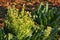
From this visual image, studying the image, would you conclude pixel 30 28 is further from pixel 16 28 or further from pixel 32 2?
pixel 32 2

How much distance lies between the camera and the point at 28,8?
6.29 meters

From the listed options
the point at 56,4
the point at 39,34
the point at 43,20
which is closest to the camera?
the point at 39,34

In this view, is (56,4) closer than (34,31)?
No

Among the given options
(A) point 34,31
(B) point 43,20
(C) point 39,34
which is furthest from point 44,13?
(C) point 39,34

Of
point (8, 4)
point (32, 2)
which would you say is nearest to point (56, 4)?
point (32, 2)

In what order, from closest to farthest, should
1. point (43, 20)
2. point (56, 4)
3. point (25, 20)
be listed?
point (25, 20) → point (43, 20) → point (56, 4)

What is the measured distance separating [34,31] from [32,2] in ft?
7.62

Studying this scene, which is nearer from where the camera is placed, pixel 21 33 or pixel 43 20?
pixel 21 33

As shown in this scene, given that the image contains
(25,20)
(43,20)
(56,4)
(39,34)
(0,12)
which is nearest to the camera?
(39,34)

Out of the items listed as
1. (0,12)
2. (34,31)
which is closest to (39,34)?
(34,31)

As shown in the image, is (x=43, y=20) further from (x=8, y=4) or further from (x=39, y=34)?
(x=8, y=4)

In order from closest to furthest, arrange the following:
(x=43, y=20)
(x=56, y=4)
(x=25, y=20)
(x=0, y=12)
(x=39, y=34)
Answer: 1. (x=39, y=34)
2. (x=25, y=20)
3. (x=43, y=20)
4. (x=0, y=12)
5. (x=56, y=4)

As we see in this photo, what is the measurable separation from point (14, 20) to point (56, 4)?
8.09 ft

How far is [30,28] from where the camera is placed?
4.51 meters
